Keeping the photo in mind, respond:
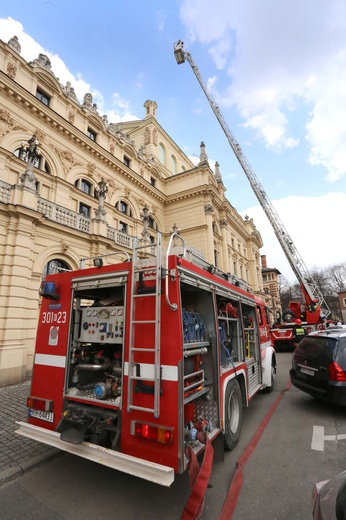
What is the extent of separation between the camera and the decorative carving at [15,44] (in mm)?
13681

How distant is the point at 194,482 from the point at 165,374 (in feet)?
3.83

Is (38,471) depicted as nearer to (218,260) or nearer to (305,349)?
(305,349)

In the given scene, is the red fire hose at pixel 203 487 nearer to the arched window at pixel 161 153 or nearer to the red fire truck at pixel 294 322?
the red fire truck at pixel 294 322

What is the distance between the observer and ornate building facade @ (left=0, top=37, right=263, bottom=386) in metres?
10.2

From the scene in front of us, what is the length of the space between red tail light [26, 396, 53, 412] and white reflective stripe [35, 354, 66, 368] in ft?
1.67

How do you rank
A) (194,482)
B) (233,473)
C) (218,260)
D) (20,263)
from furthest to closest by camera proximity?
1. (218,260)
2. (20,263)
3. (233,473)
4. (194,482)

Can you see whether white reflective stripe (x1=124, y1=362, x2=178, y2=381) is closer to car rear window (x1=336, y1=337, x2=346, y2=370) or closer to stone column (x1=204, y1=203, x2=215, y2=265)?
car rear window (x1=336, y1=337, x2=346, y2=370)

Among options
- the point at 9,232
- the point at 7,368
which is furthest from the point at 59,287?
the point at 9,232

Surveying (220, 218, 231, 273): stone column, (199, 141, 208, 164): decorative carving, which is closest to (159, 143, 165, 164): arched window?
(199, 141, 208, 164): decorative carving

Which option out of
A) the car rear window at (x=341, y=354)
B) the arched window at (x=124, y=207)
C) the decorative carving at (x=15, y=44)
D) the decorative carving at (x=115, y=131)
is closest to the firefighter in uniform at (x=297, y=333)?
the car rear window at (x=341, y=354)

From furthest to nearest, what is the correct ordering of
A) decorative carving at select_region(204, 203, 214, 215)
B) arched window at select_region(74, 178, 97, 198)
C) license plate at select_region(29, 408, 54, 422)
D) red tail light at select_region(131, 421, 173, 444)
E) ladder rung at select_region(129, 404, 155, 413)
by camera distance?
decorative carving at select_region(204, 203, 214, 215) < arched window at select_region(74, 178, 97, 198) < license plate at select_region(29, 408, 54, 422) < ladder rung at select_region(129, 404, 155, 413) < red tail light at select_region(131, 421, 173, 444)

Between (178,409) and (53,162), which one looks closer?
(178,409)

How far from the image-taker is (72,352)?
4.01 m

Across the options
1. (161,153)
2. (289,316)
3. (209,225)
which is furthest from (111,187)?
(289,316)
